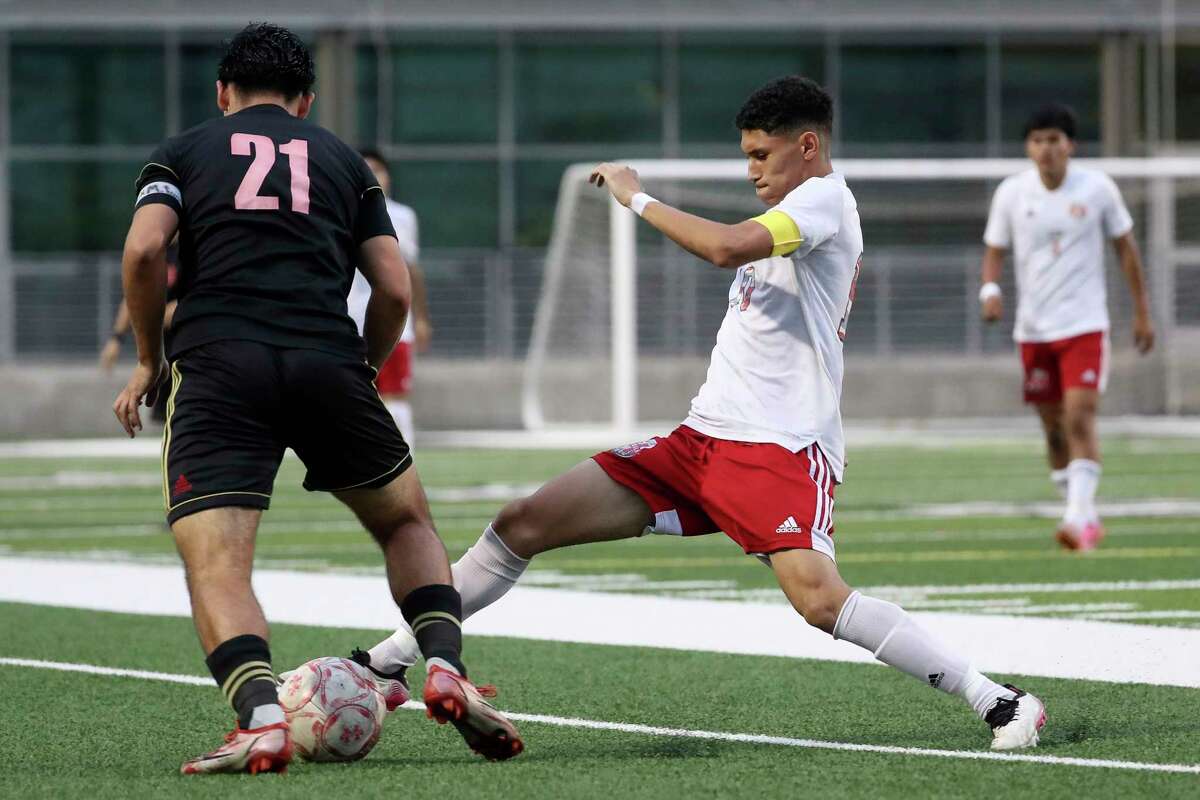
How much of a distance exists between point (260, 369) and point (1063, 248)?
6742mm

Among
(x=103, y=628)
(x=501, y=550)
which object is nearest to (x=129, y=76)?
(x=103, y=628)

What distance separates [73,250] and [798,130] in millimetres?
24414

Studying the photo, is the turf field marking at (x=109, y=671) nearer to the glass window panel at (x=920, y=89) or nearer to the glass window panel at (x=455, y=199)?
the glass window panel at (x=455, y=199)

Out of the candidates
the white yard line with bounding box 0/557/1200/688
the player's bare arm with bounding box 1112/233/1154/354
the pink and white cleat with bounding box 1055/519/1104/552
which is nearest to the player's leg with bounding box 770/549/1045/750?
the white yard line with bounding box 0/557/1200/688

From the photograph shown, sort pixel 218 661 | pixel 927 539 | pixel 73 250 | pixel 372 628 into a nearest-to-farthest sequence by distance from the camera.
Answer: pixel 218 661, pixel 372 628, pixel 927 539, pixel 73 250

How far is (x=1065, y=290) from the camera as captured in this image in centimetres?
1091

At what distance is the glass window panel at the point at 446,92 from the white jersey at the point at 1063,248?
61.9 feet

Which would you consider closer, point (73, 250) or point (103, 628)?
point (103, 628)

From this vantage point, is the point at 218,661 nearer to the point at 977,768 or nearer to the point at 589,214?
the point at 977,768

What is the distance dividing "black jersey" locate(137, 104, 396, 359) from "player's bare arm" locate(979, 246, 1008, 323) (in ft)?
19.6

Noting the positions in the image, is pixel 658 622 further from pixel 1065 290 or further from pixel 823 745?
pixel 1065 290

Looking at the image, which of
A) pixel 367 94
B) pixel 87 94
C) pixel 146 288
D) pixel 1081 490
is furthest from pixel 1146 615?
pixel 87 94

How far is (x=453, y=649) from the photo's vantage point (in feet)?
17.3

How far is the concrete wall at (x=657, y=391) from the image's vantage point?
82.1 feet
